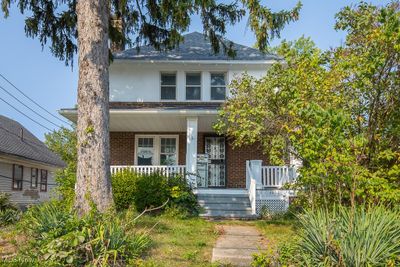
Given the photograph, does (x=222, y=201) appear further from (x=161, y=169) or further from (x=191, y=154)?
(x=161, y=169)

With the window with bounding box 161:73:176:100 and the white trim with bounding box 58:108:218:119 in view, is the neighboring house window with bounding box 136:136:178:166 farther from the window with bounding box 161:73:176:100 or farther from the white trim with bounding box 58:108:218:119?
the white trim with bounding box 58:108:218:119

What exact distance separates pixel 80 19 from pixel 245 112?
4.03 m

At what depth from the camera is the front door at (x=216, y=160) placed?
1653 centimetres

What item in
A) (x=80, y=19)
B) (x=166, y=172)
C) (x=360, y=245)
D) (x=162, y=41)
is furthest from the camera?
(x=166, y=172)

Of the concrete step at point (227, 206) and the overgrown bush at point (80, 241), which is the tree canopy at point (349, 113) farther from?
the concrete step at point (227, 206)

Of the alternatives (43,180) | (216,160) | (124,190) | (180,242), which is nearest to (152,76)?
(216,160)

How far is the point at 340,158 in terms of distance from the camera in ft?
17.3

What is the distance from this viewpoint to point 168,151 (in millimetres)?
16984

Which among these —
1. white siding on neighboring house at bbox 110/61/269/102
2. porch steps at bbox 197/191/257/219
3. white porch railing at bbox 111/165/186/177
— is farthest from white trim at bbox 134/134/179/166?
porch steps at bbox 197/191/257/219

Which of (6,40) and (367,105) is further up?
(6,40)

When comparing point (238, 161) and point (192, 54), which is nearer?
point (238, 161)

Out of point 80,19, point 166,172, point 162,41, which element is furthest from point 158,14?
point 166,172

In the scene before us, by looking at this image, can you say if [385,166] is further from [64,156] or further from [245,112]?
[64,156]

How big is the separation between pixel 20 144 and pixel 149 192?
17028 mm
